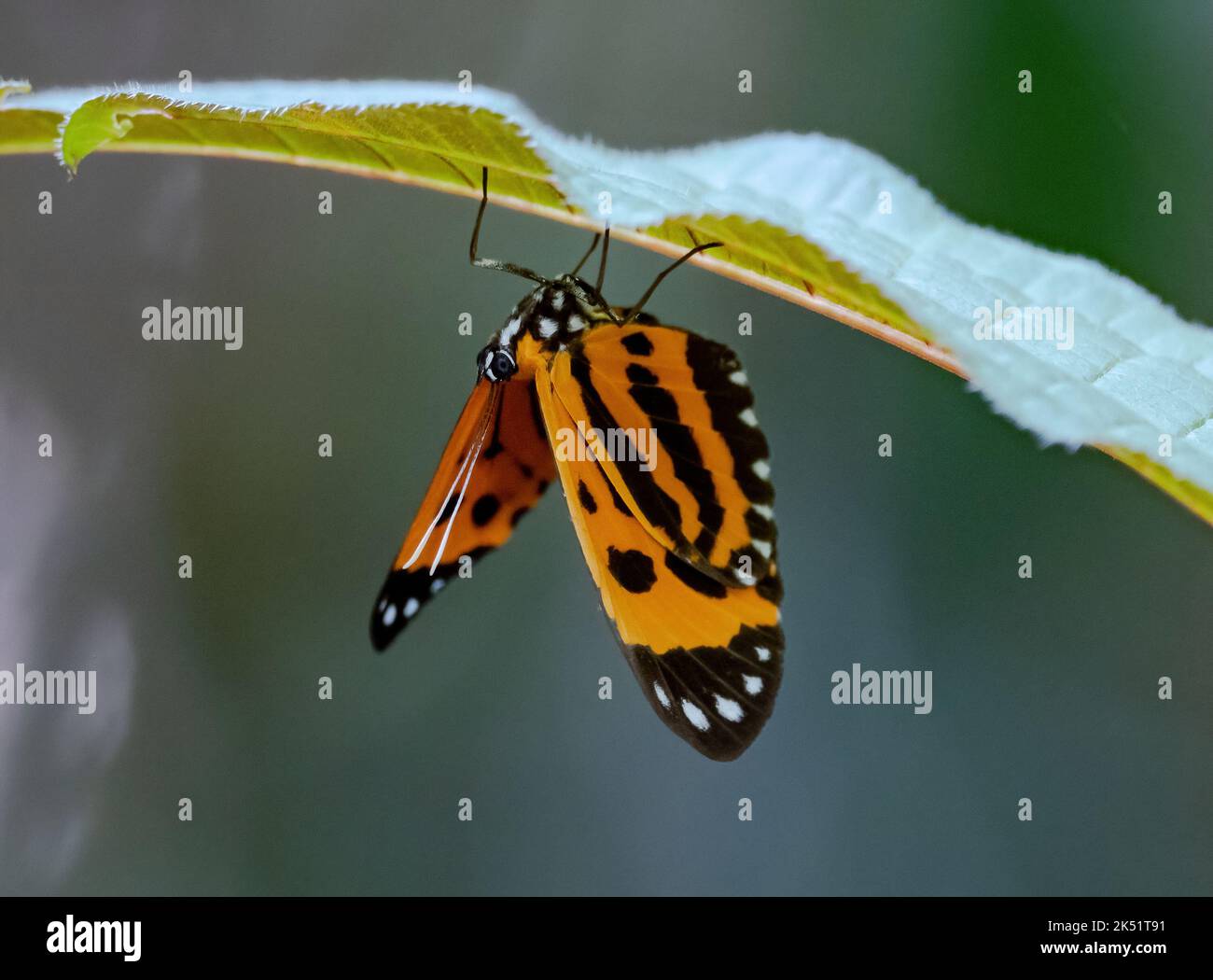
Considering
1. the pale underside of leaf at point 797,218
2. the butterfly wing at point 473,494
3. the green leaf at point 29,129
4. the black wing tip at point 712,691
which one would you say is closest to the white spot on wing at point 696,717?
the black wing tip at point 712,691

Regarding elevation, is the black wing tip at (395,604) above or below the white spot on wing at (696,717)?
above

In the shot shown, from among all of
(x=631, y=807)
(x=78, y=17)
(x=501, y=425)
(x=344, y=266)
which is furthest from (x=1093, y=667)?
(x=78, y=17)

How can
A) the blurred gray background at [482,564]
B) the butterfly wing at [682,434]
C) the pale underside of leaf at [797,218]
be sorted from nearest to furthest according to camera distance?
the pale underside of leaf at [797,218]
the butterfly wing at [682,434]
the blurred gray background at [482,564]

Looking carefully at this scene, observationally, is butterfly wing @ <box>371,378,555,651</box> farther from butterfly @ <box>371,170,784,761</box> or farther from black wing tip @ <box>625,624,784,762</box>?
black wing tip @ <box>625,624,784,762</box>

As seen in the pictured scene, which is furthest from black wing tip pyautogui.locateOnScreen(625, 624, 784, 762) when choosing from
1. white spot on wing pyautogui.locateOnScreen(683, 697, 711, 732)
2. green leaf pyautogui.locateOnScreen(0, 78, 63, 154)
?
green leaf pyautogui.locateOnScreen(0, 78, 63, 154)

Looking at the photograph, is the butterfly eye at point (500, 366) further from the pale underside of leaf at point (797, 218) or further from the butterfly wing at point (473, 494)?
the pale underside of leaf at point (797, 218)

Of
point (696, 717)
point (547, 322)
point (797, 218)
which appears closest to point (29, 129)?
point (797, 218)
